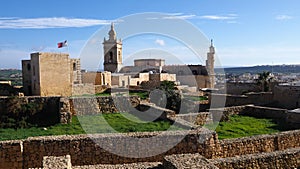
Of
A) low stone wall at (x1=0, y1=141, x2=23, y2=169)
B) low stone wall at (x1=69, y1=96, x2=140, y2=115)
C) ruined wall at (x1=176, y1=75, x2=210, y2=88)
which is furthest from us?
ruined wall at (x1=176, y1=75, x2=210, y2=88)

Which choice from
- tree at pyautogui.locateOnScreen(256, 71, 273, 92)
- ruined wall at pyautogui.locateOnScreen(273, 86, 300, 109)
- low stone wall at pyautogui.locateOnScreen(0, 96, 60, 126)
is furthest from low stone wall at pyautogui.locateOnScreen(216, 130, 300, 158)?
tree at pyautogui.locateOnScreen(256, 71, 273, 92)

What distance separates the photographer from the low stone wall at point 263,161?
25.5ft

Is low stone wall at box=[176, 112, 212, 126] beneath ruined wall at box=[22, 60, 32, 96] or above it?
beneath

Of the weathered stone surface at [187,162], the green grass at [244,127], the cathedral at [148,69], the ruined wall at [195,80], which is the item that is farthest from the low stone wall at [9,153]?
the ruined wall at [195,80]

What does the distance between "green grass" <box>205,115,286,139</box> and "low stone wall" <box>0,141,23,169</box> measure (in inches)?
254

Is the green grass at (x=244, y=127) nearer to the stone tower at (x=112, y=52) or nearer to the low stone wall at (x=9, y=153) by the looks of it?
the low stone wall at (x=9, y=153)

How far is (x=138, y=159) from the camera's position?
8984 mm

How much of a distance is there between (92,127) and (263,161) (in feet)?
20.6

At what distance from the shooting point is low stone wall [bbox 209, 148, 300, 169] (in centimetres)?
779

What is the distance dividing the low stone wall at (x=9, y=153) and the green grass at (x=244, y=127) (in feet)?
21.1

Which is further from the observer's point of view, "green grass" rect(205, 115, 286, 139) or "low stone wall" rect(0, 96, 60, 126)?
"low stone wall" rect(0, 96, 60, 126)

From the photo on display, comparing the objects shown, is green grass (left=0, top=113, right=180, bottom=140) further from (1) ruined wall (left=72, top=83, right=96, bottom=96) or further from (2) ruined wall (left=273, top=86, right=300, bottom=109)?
(2) ruined wall (left=273, top=86, right=300, bottom=109)

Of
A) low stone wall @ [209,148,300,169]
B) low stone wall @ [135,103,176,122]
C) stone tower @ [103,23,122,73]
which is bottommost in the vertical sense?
low stone wall @ [209,148,300,169]

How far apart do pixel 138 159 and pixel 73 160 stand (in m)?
1.81
